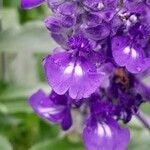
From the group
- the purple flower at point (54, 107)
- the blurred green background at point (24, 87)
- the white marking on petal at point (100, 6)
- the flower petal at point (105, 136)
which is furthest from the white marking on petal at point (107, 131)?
the blurred green background at point (24, 87)

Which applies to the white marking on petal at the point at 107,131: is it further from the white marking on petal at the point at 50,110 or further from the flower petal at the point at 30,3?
the flower petal at the point at 30,3

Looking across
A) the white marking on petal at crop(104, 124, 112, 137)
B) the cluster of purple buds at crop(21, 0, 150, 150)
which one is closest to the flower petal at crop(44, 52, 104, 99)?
the cluster of purple buds at crop(21, 0, 150, 150)

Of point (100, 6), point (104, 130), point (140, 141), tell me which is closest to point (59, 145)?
point (140, 141)

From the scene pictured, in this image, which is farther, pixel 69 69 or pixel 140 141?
pixel 140 141

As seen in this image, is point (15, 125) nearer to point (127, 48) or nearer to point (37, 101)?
point (37, 101)

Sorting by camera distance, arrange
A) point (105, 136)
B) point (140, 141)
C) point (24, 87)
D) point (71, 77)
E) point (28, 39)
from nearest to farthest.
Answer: point (71, 77), point (105, 136), point (140, 141), point (28, 39), point (24, 87)

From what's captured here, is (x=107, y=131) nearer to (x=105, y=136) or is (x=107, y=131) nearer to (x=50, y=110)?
(x=105, y=136)

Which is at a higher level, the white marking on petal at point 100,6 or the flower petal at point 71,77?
the white marking on petal at point 100,6
